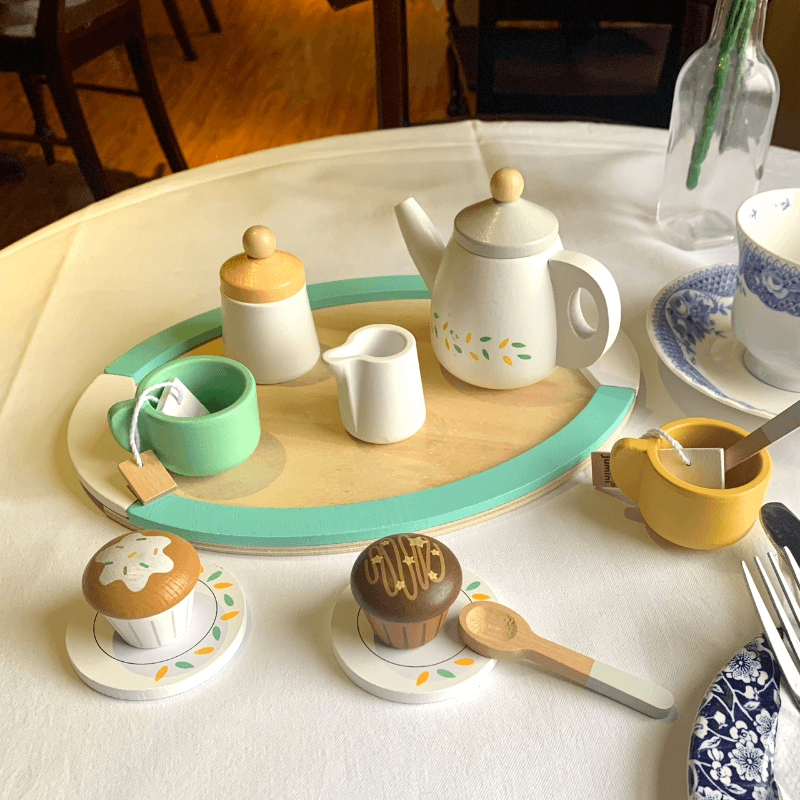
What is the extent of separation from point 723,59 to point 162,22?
3288 millimetres

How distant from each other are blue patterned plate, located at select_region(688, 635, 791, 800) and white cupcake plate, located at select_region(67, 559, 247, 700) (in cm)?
29

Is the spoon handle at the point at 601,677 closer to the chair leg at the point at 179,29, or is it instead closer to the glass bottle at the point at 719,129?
the glass bottle at the point at 719,129

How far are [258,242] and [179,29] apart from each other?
2969mm

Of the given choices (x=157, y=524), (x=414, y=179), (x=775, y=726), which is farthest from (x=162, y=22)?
(x=775, y=726)

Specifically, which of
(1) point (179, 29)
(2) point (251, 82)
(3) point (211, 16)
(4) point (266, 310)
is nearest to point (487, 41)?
(4) point (266, 310)

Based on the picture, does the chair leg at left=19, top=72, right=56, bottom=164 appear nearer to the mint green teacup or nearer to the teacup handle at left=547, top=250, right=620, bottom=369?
the mint green teacup

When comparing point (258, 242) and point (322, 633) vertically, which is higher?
point (258, 242)

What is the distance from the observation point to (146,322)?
868 millimetres

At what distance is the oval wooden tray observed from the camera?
613 millimetres

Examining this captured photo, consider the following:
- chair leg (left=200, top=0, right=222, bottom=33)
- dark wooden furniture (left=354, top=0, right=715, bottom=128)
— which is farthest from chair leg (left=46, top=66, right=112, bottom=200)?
chair leg (left=200, top=0, right=222, bottom=33)

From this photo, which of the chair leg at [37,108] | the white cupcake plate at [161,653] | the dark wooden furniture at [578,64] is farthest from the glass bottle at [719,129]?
the chair leg at [37,108]

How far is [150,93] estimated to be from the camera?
7.36ft

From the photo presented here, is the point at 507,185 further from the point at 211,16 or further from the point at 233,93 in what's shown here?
the point at 211,16

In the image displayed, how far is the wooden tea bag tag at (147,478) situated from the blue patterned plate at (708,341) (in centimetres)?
44
